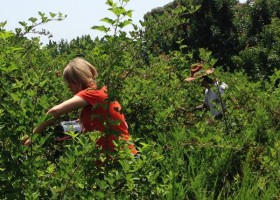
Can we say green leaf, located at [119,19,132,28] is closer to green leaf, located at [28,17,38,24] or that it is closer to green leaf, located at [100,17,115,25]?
green leaf, located at [100,17,115,25]

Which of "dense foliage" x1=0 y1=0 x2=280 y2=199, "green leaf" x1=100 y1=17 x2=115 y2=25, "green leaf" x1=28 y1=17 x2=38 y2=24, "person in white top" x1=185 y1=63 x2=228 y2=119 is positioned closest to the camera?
"dense foliage" x1=0 y1=0 x2=280 y2=199

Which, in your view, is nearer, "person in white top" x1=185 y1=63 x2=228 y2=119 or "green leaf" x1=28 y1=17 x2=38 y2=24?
"green leaf" x1=28 y1=17 x2=38 y2=24

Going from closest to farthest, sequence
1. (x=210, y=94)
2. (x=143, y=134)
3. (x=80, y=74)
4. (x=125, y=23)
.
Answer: (x=125, y=23) < (x=80, y=74) < (x=143, y=134) < (x=210, y=94)

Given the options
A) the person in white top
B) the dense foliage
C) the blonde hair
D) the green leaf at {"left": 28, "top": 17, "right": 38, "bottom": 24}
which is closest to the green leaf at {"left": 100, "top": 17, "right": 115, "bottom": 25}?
the dense foliage

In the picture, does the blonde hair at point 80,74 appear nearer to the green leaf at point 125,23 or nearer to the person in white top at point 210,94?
the green leaf at point 125,23

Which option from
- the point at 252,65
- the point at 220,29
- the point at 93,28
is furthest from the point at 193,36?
the point at 93,28

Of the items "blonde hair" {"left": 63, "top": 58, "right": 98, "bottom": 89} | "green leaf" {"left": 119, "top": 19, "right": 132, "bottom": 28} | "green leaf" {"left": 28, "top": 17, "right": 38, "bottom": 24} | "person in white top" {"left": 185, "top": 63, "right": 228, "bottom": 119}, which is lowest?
"person in white top" {"left": 185, "top": 63, "right": 228, "bottom": 119}

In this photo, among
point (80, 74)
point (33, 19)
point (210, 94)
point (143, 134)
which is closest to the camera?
point (80, 74)

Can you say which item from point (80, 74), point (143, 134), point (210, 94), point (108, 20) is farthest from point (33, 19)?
point (210, 94)

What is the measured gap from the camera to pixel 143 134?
4746mm

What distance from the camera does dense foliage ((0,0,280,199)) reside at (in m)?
2.44

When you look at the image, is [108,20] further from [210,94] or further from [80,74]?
[210,94]

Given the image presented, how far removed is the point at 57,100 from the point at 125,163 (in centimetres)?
249

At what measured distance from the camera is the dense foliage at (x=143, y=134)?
244cm
